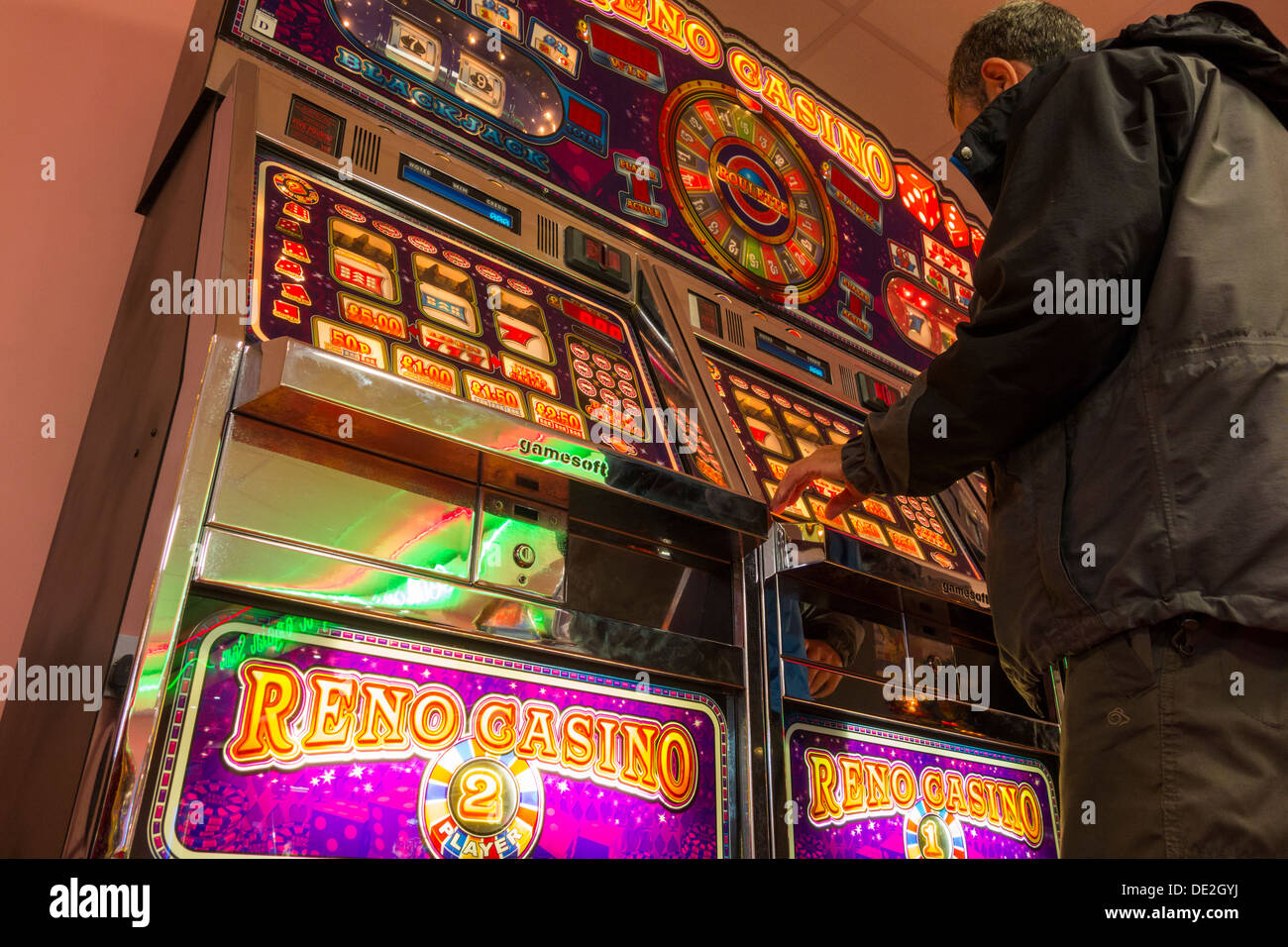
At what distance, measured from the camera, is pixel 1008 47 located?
182 centimetres

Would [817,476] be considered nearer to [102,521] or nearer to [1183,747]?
[1183,747]

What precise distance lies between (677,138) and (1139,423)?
2.01 m

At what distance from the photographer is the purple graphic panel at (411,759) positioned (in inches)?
47.9

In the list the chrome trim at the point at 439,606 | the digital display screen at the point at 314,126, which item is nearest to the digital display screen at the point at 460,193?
the digital display screen at the point at 314,126

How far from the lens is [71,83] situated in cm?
250

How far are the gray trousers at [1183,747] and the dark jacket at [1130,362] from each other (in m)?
0.04

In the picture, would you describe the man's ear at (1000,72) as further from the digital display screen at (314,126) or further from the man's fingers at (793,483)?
the digital display screen at (314,126)

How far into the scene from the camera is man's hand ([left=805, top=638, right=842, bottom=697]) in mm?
1884

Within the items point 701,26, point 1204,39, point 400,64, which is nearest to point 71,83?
point 400,64
